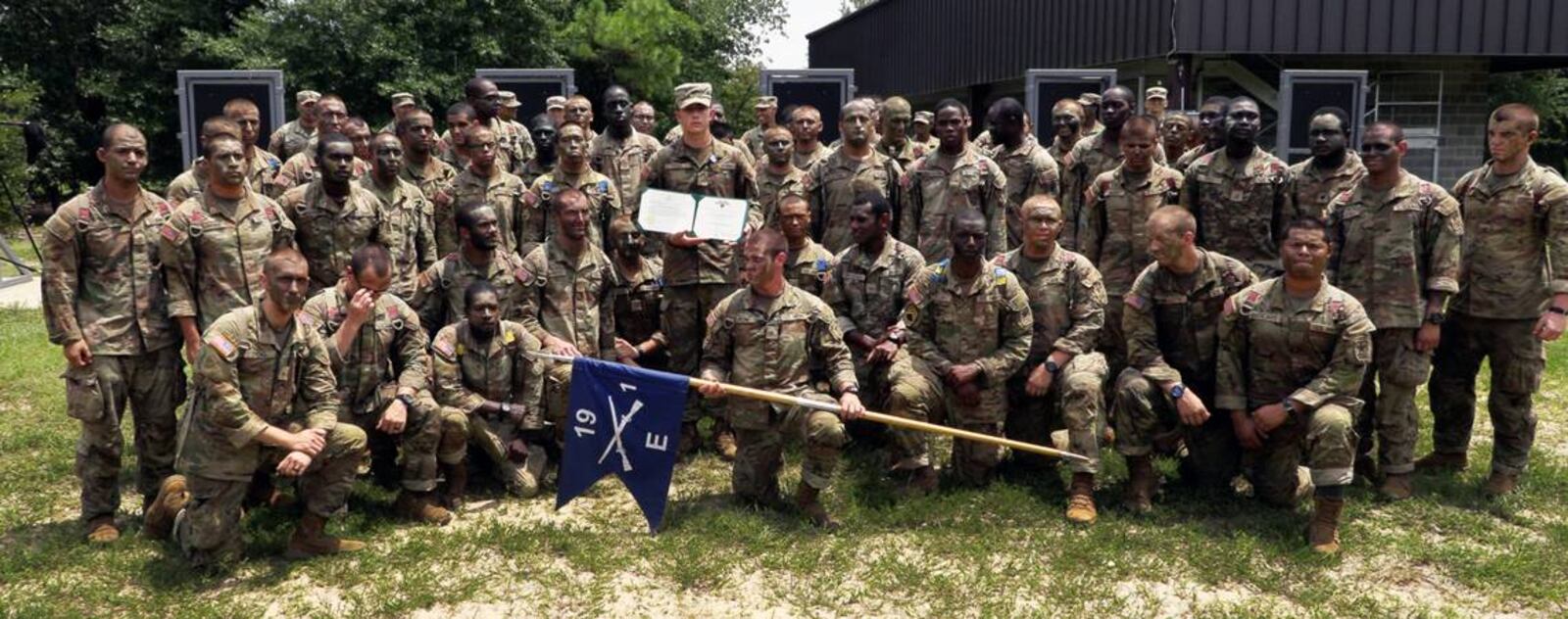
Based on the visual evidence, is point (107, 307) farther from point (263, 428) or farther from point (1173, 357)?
point (1173, 357)

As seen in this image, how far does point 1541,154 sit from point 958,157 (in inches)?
1007

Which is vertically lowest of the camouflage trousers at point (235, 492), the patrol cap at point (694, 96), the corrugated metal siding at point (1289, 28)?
the camouflage trousers at point (235, 492)

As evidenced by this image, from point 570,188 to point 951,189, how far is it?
2579 millimetres

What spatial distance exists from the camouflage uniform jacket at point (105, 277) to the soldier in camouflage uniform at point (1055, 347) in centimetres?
467

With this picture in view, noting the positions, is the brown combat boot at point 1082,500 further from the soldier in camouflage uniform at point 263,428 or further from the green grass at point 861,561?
the soldier in camouflage uniform at point 263,428

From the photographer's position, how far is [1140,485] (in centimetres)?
650

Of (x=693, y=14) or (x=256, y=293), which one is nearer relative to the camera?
(x=256, y=293)

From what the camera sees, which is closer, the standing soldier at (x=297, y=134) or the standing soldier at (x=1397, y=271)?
the standing soldier at (x=1397, y=271)

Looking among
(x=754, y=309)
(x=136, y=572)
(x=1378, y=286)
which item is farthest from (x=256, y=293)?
(x=1378, y=286)

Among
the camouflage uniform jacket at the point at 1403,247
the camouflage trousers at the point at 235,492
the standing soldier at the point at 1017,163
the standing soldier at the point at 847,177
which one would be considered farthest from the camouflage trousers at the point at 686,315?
the camouflage uniform jacket at the point at 1403,247

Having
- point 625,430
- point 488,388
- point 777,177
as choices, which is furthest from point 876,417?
point 777,177

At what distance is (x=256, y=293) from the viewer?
635 centimetres

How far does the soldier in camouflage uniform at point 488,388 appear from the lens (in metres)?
6.66

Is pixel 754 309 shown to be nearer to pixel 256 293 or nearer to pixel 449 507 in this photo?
pixel 449 507
